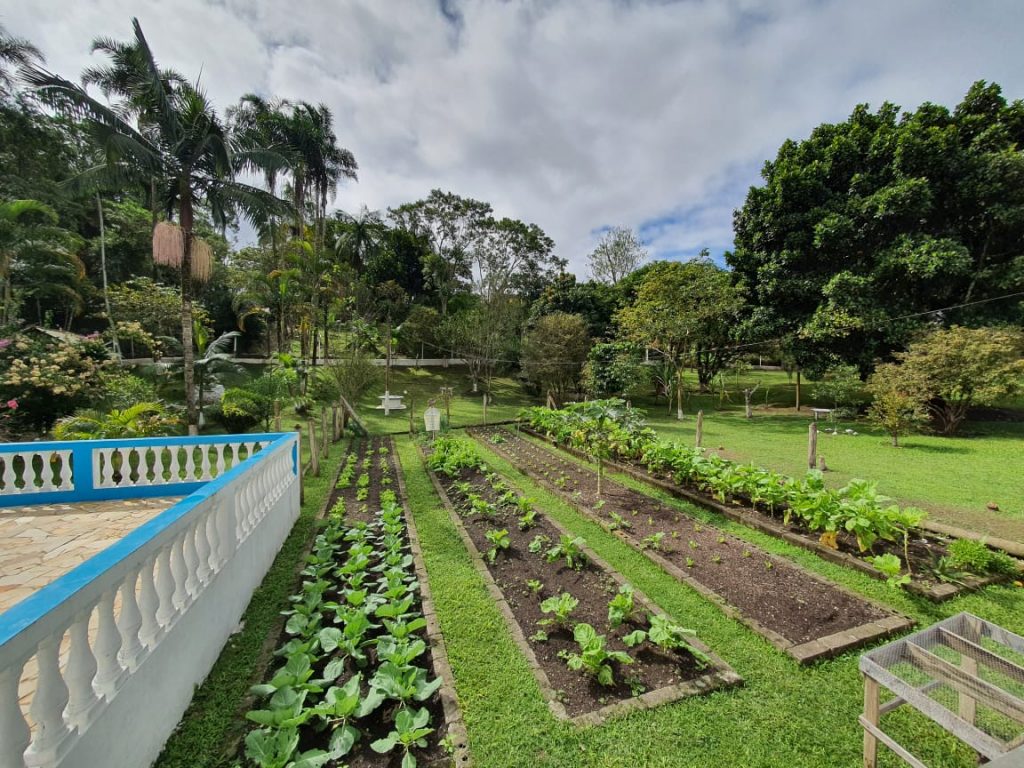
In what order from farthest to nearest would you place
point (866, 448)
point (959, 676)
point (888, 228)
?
point (888, 228), point (866, 448), point (959, 676)

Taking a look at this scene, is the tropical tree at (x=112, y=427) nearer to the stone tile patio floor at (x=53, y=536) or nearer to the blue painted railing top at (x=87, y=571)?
the stone tile patio floor at (x=53, y=536)

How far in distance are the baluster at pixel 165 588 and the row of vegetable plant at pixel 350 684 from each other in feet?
2.04

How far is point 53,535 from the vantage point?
4121mm

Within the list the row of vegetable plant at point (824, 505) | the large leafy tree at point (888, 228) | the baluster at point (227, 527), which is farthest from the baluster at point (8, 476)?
the large leafy tree at point (888, 228)

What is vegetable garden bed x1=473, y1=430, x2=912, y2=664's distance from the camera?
290 centimetres

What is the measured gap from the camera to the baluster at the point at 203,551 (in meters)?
2.60

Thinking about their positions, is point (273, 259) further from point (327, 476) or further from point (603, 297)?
point (603, 297)

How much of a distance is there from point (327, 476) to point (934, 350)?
51.6 feet

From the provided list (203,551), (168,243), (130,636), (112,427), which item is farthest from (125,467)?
(168,243)

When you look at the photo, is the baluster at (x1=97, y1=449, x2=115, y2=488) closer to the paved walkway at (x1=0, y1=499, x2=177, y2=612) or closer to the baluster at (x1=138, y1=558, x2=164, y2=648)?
the paved walkway at (x1=0, y1=499, x2=177, y2=612)

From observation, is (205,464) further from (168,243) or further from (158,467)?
(168,243)

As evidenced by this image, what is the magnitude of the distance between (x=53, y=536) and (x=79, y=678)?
3.91 metres

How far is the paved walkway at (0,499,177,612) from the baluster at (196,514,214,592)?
1562mm

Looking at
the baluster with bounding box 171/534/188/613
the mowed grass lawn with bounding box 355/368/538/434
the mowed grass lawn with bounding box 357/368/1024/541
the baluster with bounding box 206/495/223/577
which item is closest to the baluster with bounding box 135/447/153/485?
the baluster with bounding box 206/495/223/577
